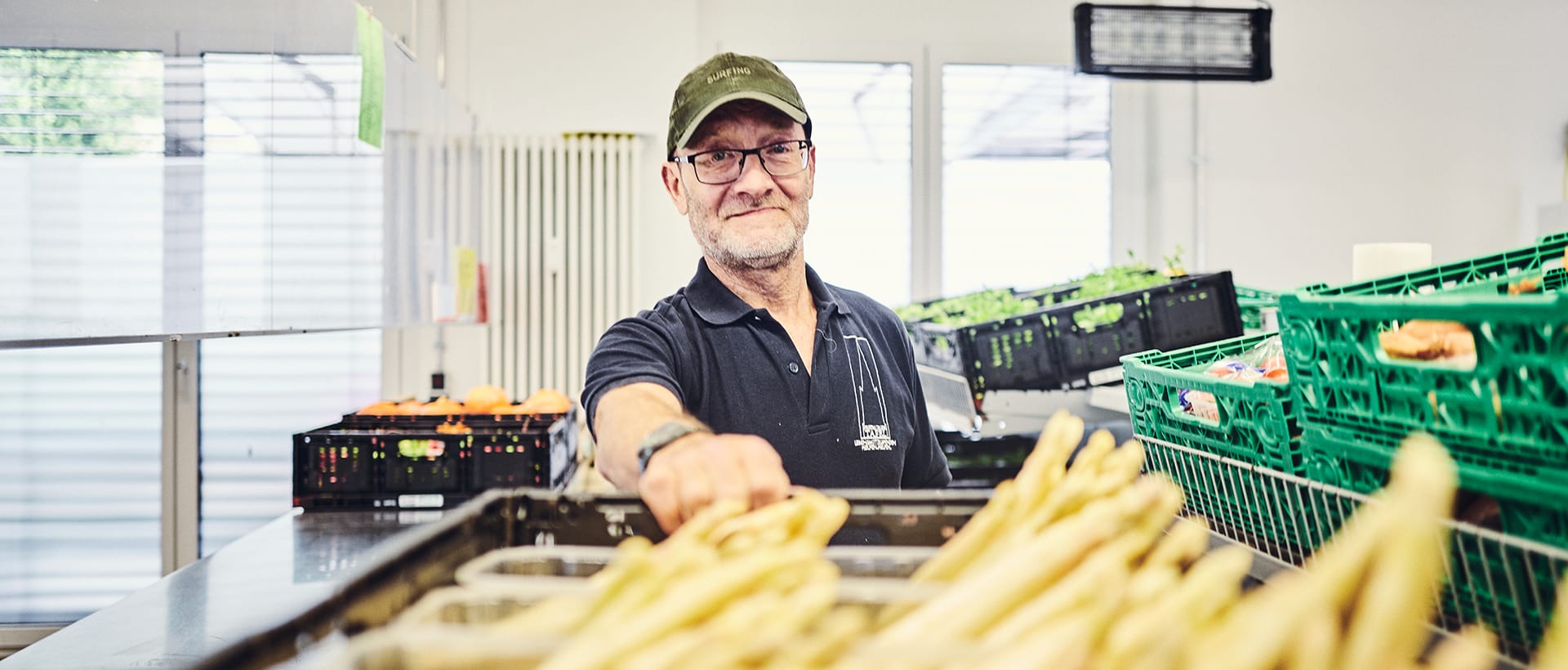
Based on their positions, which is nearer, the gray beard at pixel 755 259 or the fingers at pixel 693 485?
the fingers at pixel 693 485

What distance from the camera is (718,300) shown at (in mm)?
1746

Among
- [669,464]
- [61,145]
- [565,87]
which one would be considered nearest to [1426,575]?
[669,464]

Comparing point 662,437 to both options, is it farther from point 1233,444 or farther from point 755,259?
point 755,259

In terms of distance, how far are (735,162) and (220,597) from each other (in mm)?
1426

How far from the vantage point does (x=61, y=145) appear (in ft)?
5.29

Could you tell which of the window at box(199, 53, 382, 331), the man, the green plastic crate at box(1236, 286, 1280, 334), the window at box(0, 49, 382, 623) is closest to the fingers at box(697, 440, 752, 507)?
the man

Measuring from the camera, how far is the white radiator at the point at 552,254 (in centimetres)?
495

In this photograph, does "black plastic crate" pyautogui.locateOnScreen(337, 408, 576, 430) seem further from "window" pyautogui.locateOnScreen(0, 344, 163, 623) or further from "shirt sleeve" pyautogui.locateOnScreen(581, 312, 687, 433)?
"shirt sleeve" pyautogui.locateOnScreen(581, 312, 687, 433)

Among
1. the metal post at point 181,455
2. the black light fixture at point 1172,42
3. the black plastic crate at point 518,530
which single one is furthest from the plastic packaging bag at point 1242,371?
the metal post at point 181,455

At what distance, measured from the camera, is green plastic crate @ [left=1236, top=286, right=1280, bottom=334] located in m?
3.18

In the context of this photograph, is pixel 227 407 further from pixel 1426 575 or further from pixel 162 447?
pixel 1426 575

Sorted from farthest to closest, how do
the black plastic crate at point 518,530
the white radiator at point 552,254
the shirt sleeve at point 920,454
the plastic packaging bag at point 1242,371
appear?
the white radiator at point 552,254, the shirt sleeve at point 920,454, the plastic packaging bag at point 1242,371, the black plastic crate at point 518,530

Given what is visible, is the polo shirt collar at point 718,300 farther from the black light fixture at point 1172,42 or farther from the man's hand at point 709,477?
the black light fixture at point 1172,42

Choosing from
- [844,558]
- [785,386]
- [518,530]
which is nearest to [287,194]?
[785,386]
